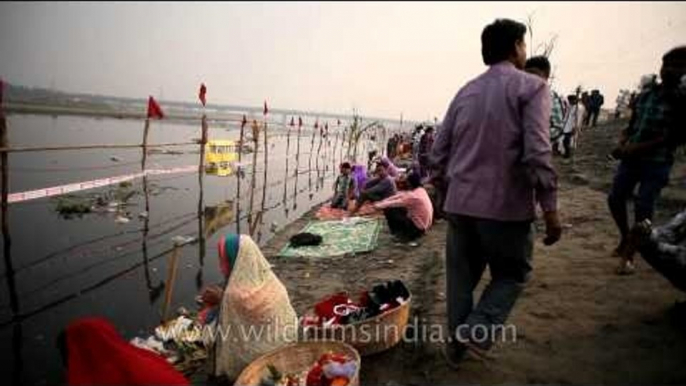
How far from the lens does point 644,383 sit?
2.64 meters

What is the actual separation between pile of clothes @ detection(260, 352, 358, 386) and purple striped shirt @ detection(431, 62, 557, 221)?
1175mm

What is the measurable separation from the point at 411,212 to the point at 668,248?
15.3ft

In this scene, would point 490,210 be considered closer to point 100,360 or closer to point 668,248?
point 668,248

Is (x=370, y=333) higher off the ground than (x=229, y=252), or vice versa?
(x=229, y=252)

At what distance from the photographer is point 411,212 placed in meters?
7.59

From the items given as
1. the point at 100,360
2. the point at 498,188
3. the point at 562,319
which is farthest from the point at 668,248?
the point at 100,360

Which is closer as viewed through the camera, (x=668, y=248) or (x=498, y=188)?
(x=498, y=188)

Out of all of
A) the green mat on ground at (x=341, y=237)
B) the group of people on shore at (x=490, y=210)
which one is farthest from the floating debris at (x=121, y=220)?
the group of people on shore at (x=490, y=210)

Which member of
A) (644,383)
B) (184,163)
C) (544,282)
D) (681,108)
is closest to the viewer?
(644,383)

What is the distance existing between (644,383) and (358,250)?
186 inches

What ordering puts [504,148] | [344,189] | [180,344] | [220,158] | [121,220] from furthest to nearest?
[220,158]
[344,189]
[121,220]
[180,344]
[504,148]

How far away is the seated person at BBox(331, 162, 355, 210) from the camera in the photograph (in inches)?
418

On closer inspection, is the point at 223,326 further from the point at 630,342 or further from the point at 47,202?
the point at 47,202

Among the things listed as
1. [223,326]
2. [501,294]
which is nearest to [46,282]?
[223,326]
